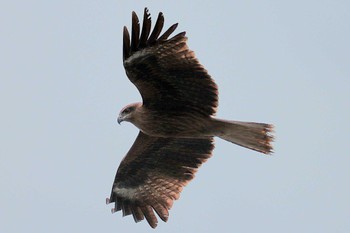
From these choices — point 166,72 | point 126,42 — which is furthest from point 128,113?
point 126,42

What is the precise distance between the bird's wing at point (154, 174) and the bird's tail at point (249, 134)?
34.2 inches

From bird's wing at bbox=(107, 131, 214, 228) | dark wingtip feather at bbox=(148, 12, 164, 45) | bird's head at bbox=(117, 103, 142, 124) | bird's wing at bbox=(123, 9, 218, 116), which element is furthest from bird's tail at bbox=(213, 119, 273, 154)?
dark wingtip feather at bbox=(148, 12, 164, 45)

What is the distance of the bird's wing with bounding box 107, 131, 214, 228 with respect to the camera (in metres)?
13.2

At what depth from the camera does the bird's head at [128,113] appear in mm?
12695

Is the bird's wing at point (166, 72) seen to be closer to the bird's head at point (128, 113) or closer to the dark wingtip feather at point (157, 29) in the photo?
the dark wingtip feather at point (157, 29)

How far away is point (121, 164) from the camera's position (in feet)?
44.2

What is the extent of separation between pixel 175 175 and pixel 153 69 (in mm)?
2070

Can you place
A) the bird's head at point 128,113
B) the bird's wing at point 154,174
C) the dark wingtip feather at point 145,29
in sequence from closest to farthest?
the dark wingtip feather at point 145,29 < the bird's head at point 128,113 < the bird's wing at point 154,174

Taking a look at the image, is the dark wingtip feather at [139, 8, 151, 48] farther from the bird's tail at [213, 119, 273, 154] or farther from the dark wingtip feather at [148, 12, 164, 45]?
the bird's tail at [213, 119, 273, 154]

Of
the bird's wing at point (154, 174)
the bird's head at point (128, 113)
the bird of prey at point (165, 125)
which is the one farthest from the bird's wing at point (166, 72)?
the bird's wing at point (154, 174)

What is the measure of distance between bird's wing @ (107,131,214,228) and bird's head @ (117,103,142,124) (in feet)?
2.01

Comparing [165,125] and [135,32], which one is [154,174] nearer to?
[165,125]

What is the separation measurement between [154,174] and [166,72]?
7.04ft

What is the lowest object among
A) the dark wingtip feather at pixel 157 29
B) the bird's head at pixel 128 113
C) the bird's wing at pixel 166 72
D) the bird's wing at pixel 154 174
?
the bird's wing at pixel 154 174
